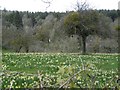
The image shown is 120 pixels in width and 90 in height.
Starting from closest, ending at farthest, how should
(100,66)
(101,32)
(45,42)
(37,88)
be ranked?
(37,88), (100,66), (101,32), (45,42)

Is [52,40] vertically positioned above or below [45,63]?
above

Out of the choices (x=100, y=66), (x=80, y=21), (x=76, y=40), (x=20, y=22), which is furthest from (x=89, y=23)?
(x=20, y=22)

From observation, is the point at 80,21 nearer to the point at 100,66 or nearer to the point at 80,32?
the point at 80,32

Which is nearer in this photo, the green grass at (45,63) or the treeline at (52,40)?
the green grass at (45,63)

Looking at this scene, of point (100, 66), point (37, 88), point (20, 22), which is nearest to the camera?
point (37, 88)

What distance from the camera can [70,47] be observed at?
84.2 feet

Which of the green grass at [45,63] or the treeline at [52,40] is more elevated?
the treeline at [52,40]

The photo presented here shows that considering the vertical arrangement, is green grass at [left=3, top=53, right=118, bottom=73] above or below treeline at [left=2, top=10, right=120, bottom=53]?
below

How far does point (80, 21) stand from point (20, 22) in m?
13.3

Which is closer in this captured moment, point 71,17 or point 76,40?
point 71,17

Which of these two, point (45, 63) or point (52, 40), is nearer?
point (45, 63)

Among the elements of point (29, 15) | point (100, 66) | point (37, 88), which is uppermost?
point (29, 15)

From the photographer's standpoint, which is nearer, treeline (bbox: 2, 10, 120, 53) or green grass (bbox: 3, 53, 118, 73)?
green grass (bbox: 3, 53, 118, 73)

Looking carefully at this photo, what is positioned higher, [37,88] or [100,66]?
[37,88]
